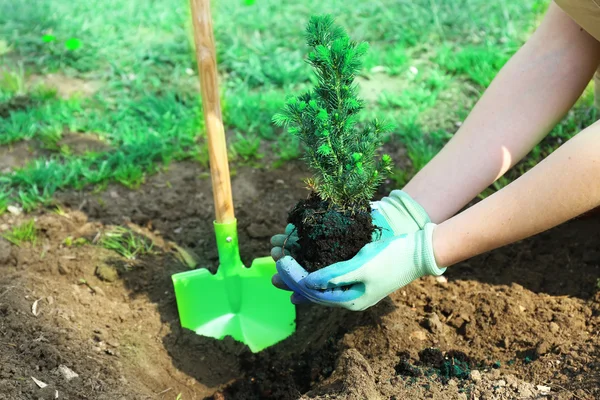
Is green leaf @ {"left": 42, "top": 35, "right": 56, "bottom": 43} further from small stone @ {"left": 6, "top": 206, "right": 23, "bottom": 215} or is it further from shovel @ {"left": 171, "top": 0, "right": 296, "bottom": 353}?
shovel @ {"left": 171, "top": 0, "right": 296, "bottom": 353}

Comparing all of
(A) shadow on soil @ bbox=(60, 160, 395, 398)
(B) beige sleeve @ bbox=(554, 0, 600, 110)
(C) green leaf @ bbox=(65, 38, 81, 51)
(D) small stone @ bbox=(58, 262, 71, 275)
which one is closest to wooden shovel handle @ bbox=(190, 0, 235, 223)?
(A) shadow on soil @ bbox=(60, 160, 395, 398)

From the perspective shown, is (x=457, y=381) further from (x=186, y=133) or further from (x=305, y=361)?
(x=186, y=133)

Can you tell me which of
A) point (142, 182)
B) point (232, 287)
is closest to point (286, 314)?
point (232, 287)

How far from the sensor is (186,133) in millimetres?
3473

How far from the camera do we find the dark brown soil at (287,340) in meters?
2.13

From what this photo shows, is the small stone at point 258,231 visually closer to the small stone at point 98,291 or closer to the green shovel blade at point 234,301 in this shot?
the green shovel blade at point 234,301

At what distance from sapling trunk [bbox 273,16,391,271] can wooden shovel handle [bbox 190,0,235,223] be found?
0.43 metres

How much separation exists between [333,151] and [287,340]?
3.14 feet

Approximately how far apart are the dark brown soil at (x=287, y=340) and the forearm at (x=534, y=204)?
1.32 ft

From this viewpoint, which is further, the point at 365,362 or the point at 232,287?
the point at 232,287

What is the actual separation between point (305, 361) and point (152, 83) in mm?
2026

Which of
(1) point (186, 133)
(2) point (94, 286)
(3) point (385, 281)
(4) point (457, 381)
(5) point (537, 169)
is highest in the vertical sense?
(5) point (537, 169)

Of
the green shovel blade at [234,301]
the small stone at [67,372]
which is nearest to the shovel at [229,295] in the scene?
the green shovel blade at [234,301]

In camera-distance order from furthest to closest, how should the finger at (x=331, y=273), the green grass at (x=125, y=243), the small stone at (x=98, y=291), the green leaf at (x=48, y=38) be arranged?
the green leaf at (x=48, y=38) < the green grass at (x=125, y=243) < the small stone at (x=98, y=291) < the finger at (x=331, y=273)
